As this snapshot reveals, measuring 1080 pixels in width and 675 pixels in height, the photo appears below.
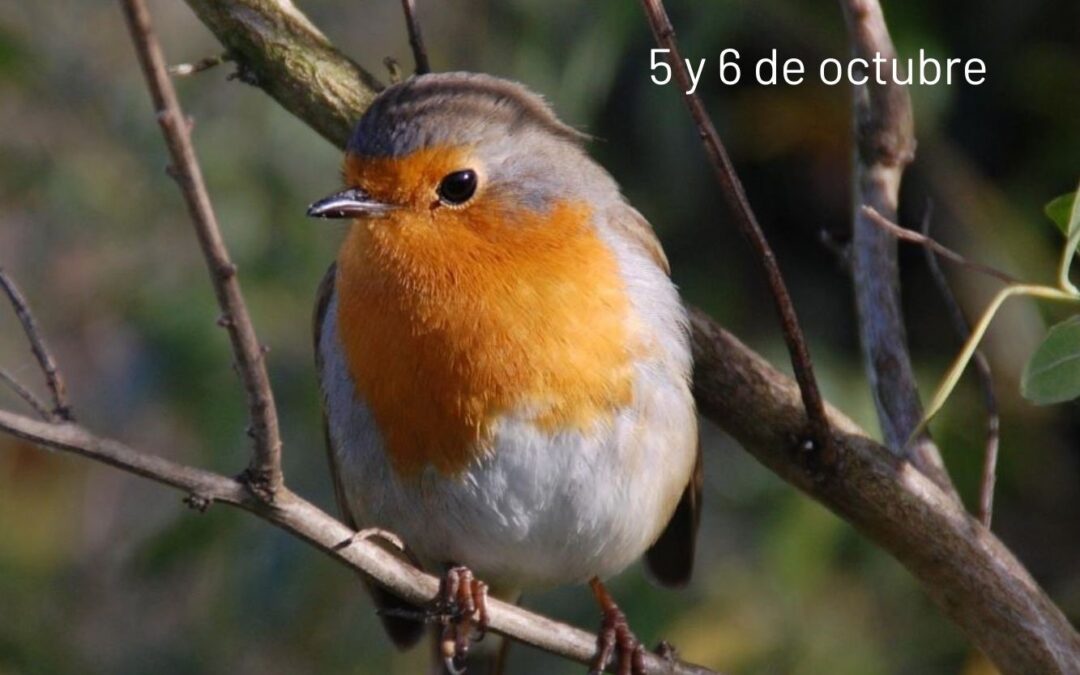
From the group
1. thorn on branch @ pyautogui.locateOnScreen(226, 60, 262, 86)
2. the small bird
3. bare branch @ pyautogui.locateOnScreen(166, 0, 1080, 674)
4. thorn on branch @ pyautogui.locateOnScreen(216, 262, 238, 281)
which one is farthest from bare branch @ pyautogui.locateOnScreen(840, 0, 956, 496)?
thorn on branch @ pyautogui.locateOnScreen(216, 262, 238, 281)

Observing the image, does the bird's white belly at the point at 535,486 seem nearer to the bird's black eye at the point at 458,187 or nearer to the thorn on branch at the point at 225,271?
the bird's black eye at the point at 458,187

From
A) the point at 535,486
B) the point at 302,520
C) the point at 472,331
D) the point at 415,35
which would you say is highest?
the point at 415,35

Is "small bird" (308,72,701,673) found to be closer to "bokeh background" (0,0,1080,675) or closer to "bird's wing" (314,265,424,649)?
"bird's wing" (314,265,424,649)

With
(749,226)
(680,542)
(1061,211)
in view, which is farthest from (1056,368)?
(680,542)

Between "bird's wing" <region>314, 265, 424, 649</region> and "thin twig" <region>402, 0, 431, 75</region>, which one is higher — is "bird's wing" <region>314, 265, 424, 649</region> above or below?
below

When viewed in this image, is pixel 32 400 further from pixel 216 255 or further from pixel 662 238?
pixel 662 238

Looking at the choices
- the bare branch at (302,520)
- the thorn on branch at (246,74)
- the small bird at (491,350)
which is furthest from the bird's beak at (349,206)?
the bare branch at (302,520)

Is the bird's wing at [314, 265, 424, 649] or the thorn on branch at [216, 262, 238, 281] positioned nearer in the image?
the thorn on branch at [216, 262, 238, 281]
